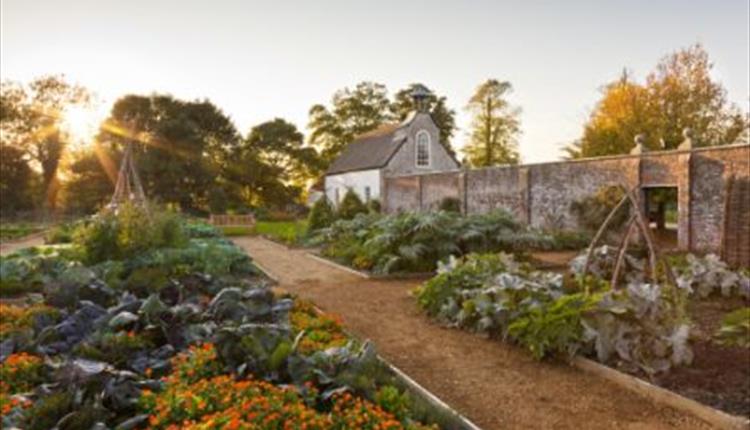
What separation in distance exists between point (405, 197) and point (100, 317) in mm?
24605

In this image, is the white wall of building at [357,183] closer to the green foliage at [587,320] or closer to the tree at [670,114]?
the tree at [670,114]

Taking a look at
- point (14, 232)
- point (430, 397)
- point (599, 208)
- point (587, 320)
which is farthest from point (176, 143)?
point (430, 397)

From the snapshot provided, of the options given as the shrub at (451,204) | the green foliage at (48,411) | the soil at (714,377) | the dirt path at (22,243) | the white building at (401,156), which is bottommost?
the dirt path at (22,243)

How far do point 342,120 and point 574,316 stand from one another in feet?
159

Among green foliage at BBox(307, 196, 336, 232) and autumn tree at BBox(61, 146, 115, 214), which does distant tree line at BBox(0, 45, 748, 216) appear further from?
green foliage at BBox(307, 196, 336, 232)

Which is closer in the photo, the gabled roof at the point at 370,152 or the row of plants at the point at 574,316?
the row of plants at the point at 574,316

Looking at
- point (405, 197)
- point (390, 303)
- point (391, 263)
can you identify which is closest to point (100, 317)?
point (390, 303)

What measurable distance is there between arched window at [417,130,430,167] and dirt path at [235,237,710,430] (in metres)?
26.4

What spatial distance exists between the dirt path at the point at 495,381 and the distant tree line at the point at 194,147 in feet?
88.8

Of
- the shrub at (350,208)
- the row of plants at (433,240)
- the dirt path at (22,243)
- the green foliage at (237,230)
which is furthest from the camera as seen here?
the green foliage at (237,230)

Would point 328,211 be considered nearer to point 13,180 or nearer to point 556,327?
point 556,327

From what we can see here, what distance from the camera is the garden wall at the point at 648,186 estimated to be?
1352 centimetres

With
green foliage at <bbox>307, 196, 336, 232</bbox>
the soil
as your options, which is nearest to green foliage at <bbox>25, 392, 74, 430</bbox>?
the soil

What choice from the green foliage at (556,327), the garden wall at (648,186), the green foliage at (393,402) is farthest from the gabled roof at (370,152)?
the green foliage at (393,402)
